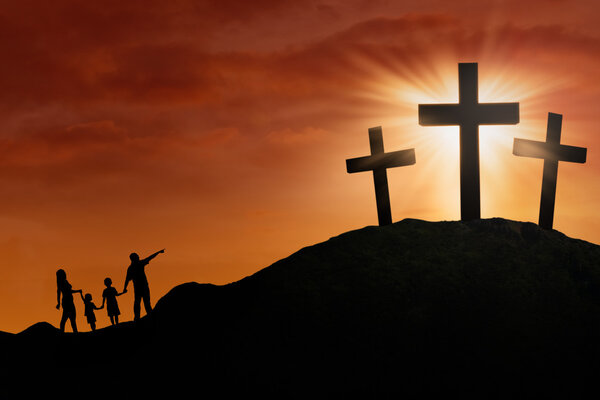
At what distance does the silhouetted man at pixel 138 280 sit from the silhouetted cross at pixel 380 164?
5.53 meters

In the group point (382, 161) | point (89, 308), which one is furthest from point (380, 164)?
point (89, 308)

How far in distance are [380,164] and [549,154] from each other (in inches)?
184

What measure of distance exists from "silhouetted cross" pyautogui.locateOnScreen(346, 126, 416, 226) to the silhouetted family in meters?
5.53

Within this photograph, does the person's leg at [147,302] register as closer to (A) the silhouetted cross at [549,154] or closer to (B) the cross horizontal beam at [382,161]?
(B) the cross horizontal beam at [382,161]

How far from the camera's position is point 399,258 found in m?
18.0

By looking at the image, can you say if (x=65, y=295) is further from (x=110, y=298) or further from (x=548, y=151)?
(x=548, y=151)

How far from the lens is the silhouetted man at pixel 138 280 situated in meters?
18.2

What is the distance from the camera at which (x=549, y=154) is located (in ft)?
64.0

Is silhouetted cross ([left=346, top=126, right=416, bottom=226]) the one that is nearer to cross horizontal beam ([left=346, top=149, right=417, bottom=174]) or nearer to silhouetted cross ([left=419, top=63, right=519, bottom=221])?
cross horizontal beam ([left=346, top=149, right=417, bottom=174])

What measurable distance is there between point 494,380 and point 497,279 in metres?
3.13

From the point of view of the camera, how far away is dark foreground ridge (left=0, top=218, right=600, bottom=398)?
15.1 metres

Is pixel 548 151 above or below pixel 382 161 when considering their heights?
below

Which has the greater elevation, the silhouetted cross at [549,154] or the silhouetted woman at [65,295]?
the silhouetted cross at [549,154]

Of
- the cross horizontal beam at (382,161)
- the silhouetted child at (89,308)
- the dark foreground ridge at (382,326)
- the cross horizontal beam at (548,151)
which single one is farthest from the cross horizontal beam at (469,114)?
the silhouetted child at (89,308)
